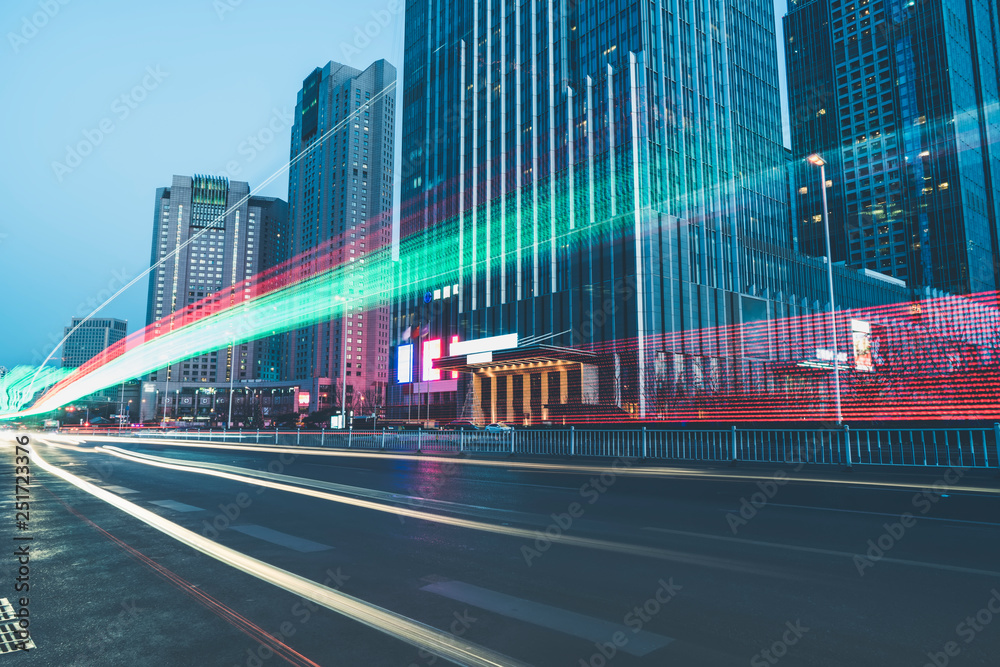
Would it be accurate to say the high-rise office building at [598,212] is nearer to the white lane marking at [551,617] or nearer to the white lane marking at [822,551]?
the white lane marking at [822,551]

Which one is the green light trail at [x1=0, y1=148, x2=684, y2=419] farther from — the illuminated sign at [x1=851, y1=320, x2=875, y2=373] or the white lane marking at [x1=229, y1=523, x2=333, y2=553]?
the white lane marking at [x1=229, y1=523, x2=333, y2=553]

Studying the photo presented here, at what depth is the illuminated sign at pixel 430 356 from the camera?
69875 millimetres

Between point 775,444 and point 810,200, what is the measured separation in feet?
399

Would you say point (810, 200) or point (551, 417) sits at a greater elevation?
point (810, 200)

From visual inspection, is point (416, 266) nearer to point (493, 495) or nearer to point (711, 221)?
point (711, 221)

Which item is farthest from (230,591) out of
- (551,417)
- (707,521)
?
(551,417)

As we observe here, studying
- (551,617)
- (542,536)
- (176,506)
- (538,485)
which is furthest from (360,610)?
(538,485)

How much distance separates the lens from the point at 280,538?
714 cm

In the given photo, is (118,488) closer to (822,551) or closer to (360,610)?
(360,610)

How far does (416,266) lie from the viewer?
7806 centimetres

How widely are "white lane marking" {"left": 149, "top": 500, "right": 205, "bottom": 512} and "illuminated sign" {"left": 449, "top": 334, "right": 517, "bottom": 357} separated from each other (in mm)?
43463

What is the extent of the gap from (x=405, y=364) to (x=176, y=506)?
2517 inches

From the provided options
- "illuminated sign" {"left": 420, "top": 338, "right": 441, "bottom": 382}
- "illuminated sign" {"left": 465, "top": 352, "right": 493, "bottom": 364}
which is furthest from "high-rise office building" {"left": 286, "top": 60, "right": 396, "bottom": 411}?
"illuminated sign" {"left": 465, "top": 352, "right": 493, "bottom": 364}

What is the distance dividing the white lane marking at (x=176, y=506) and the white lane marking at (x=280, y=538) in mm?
2419
